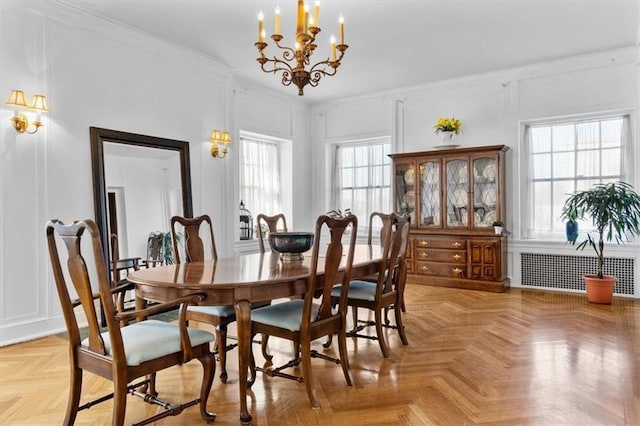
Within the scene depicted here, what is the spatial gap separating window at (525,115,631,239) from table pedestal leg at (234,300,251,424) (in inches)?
190

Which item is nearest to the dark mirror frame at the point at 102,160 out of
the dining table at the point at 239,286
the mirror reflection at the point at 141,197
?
the mirror reflection at the point at 141,197

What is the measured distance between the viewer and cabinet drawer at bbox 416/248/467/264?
5719mm

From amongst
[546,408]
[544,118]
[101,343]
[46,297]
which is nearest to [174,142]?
[46,297]

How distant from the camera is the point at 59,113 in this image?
387 centimetres

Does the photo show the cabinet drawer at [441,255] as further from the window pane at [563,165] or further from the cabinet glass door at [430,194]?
the window pane at [563,165]

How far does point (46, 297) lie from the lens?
376 centimetres

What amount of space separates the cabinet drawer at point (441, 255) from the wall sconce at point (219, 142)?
297 centimetres

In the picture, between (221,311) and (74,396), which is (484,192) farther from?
(74,396)

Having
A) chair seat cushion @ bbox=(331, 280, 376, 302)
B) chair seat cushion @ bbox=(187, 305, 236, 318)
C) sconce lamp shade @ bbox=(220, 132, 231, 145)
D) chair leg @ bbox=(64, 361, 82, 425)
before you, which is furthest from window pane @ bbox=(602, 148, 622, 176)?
chair leg @ bbox=(64, 361, 82, 425)

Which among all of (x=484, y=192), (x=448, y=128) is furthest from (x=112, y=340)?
(x=448, y=128)

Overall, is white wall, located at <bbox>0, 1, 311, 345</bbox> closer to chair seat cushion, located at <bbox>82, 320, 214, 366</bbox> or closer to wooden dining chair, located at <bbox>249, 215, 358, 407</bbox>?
chair seat cushion, located at <bbox>82, 320, 214, 366</bbox>

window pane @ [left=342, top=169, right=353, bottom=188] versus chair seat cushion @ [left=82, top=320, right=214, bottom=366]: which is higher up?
window pane @ [left=342, top=169, right=353, bottom=188]

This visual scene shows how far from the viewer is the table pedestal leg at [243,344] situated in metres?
Result: 2.18

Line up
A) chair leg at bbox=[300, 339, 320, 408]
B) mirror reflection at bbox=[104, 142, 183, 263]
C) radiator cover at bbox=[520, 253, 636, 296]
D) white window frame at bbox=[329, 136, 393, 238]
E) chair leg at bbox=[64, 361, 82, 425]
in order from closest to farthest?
chair leg at bbox=[64, 361, 82, 425] < chair leg at bbox=[300, 339, 320, 408] < mirror reflection at bbox=[104, 142, 183, 263] < radiator cover at bbox=[520, 253, 636, 296] < white window frame at bbox=[329, 136, 393, 238]
